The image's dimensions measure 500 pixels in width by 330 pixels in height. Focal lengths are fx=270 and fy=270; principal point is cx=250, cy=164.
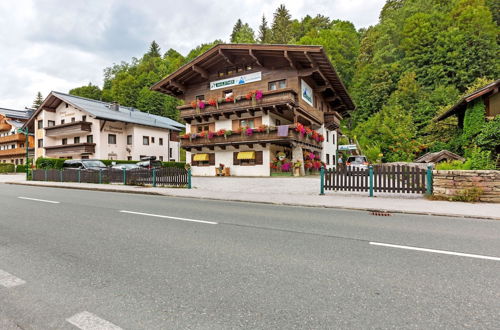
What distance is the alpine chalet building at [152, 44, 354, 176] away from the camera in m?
23.2

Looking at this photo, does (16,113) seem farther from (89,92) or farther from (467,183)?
(467,183)

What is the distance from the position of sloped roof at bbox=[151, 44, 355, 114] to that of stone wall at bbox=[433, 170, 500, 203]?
47.2 feet

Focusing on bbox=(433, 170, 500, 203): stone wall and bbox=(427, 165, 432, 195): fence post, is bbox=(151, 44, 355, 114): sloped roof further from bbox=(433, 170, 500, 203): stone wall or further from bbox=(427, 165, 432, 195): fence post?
bbox=(433, 170, 500, 203): stone wall

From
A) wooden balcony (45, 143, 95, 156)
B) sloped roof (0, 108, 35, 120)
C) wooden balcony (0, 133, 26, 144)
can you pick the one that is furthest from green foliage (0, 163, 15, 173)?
sloped roof (0, 108, 35, 120)

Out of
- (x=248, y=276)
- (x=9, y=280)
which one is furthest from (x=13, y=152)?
(x=248, y=276)

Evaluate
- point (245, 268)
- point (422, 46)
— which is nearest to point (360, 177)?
point (245, 268)

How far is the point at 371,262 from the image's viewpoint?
12.0 ft

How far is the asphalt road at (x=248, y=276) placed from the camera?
233cm

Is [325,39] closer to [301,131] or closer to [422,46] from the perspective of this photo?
[422,46]

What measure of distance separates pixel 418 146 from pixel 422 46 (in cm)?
2103

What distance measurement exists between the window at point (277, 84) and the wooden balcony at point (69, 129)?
25.0m

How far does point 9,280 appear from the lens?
312 cm

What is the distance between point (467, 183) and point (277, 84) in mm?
17959

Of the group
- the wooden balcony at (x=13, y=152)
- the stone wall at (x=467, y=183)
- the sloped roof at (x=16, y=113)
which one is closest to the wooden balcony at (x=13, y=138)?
the wooden balcony at (x=13, y=152)
